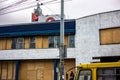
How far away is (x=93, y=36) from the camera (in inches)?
1252

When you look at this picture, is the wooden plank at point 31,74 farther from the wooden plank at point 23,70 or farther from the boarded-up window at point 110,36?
the boarded-up window at point 110,36

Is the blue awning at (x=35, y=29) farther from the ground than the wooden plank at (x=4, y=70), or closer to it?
farther from the ground

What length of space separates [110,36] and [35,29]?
35.7 ft

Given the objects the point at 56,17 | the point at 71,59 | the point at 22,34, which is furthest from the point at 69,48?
the point at 56,17

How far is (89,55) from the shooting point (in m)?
31.9

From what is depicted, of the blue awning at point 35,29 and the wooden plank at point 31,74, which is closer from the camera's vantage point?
the blue awning at point 35,29

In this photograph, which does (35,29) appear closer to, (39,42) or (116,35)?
(39,42)

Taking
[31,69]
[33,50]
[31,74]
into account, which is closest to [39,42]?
[33,50]

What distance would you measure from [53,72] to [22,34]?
21.4ft

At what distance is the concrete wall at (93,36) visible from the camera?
30359mm

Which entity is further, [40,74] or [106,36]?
[40,74]

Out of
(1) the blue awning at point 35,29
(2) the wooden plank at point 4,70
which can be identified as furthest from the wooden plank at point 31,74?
(1) the blue awning at point 35,29

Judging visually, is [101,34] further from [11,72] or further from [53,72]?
[11,72]

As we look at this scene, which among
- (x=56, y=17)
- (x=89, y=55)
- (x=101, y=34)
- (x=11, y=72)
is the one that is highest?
(x=56, y=17)
